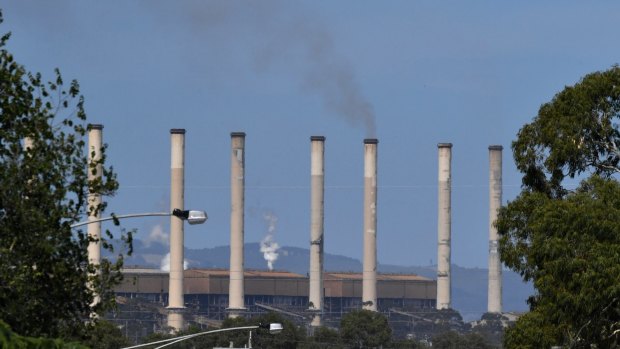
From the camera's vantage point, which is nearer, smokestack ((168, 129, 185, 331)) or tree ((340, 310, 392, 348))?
tree ((340, 310, 392, 348))

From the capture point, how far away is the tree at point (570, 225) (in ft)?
144

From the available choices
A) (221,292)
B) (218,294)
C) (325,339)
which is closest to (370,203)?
(325,339)

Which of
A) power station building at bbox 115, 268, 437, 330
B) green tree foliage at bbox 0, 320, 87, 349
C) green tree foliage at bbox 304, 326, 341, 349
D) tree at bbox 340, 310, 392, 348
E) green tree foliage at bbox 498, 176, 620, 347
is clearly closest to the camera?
green tree foliage at bbox 0, 320, 87, 349

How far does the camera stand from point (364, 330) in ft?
473

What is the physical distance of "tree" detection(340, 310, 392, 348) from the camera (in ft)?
465

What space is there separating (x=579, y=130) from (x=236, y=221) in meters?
99.5

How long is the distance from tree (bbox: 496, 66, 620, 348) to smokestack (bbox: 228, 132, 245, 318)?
9664 cm

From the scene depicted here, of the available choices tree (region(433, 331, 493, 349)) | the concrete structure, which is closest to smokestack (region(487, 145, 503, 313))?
tree (region(433, 331, 493, 349))

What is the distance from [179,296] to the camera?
15050 cm

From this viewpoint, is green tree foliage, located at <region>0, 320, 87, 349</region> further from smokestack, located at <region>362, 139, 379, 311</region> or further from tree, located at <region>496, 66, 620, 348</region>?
smokestack, located at <region>362, 139, 379, 311</region>

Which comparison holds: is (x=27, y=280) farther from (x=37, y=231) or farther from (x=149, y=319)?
(x=149, y=319)

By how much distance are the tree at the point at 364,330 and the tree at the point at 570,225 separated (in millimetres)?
90289

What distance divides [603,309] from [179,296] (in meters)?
108

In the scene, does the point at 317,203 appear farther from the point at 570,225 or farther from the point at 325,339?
the point at 570,225
